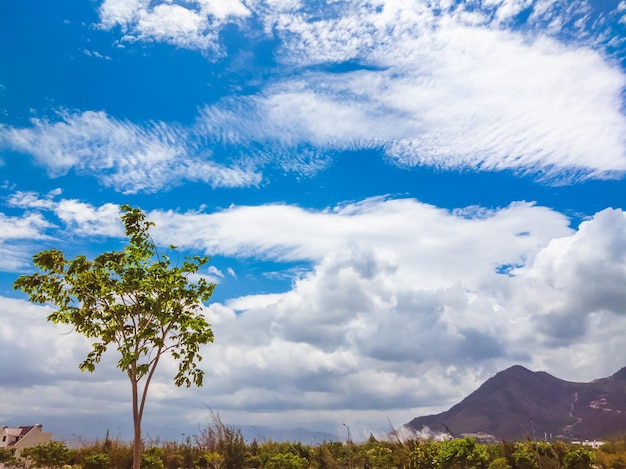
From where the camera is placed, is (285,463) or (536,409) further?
(536,409)

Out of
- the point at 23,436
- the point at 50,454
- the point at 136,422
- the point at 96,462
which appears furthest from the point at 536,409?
the point at 136,422

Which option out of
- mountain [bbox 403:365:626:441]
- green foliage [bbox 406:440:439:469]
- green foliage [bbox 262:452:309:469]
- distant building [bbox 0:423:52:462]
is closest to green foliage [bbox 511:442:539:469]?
green foliage [bbox 406:440:439:469]

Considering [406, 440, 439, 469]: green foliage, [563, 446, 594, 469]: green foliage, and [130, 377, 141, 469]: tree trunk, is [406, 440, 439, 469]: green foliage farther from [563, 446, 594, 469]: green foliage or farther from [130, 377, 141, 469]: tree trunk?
Result: [130, 377, 141, 469]: tree trunk

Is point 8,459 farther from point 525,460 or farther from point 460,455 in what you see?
point 525,460

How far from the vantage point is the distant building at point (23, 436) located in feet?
143

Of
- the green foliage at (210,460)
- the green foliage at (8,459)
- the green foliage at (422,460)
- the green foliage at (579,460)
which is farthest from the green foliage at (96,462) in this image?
the green foliage at (579,460)

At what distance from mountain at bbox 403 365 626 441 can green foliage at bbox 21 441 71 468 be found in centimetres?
8465

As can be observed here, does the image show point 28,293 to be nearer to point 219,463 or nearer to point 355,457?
point 219,463

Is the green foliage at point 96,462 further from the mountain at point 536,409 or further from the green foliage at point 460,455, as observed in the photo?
the mountain at point 536,409

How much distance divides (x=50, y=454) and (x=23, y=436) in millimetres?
20496

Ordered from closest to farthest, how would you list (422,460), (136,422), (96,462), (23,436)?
(136,422) < (422,460) < (96,462) < (23,436)

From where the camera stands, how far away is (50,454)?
1097 inches

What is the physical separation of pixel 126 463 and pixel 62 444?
12.6ft

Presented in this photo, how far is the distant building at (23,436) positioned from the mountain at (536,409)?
242ft
